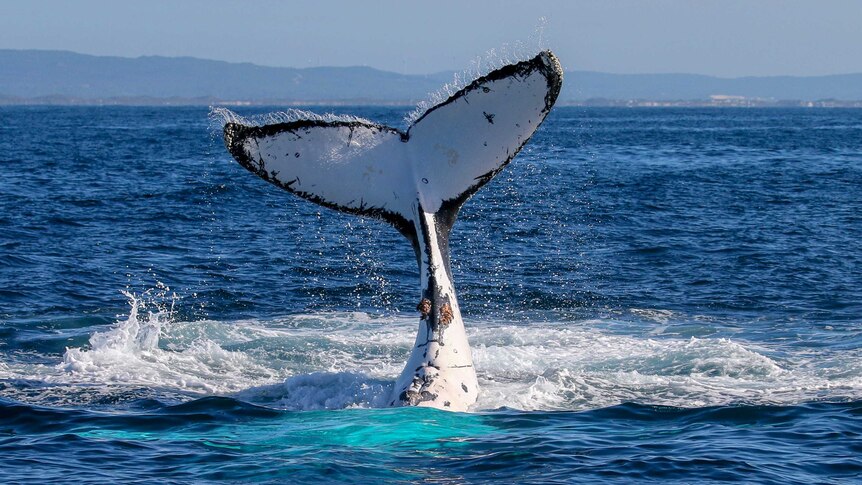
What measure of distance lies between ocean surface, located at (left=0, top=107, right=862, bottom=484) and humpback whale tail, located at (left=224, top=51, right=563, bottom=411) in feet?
1.70

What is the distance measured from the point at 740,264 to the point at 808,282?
225cm

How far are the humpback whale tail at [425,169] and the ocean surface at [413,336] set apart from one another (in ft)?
1.70

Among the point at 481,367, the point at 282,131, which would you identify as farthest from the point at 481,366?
the point at 282,131

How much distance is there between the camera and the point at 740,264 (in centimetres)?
2141

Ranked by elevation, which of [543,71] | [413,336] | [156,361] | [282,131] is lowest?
[156,361]

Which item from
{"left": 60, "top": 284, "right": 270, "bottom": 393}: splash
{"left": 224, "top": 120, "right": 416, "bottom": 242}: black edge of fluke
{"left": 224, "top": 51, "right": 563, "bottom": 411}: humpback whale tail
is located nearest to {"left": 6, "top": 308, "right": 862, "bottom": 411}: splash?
{"left": 60, "top": 284, "right": 270, "bottom": 393}: splash

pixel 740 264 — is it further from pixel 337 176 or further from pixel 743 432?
pixel 337 176

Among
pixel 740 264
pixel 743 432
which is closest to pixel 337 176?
pixel 743 432

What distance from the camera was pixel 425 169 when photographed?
10.5m

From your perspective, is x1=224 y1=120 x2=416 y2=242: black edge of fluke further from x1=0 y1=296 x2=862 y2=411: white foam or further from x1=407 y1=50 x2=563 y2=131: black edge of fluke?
x1=0 y1=296 x2=862 y2=411: white foam

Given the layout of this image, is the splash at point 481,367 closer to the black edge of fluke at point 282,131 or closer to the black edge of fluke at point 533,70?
the black edge of fluke at point 282,131

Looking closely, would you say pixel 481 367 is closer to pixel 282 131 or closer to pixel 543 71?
pixel 282 131

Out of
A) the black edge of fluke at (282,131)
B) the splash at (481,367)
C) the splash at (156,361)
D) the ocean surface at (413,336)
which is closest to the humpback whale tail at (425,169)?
the black edge of fluke at (282,131)

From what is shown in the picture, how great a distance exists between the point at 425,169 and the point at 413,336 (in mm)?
4420
